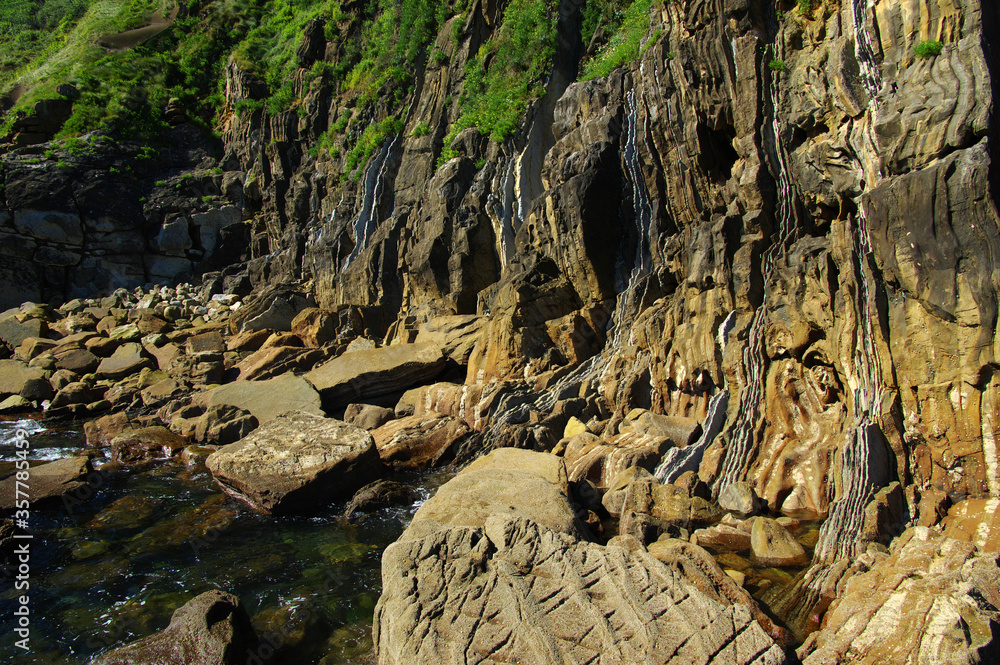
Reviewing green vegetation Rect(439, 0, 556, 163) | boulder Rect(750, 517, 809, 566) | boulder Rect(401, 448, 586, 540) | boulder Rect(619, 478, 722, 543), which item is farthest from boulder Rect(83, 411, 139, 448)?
boulder Rect(750, 517, 809, 566)

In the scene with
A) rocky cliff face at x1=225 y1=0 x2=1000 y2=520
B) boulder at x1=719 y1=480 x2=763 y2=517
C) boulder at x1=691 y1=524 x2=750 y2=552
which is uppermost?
rocky cliff face at x1=225 y1=0 x2=1000 y2=520

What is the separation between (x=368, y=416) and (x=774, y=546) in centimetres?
808

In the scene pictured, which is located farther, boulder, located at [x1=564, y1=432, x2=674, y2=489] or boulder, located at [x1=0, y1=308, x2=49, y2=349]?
boulder, located at [x1=0, y1=308, x2=49, y2=349]

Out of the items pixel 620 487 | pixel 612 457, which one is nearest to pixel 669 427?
pixel 612 457

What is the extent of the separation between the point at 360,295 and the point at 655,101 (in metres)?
11.0

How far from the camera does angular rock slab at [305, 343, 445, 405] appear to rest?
43.3 feet

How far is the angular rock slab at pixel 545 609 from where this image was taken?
3.72 metres

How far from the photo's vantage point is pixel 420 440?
10.0m

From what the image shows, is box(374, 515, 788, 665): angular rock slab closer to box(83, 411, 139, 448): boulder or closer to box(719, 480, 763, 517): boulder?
box(719, 480, 763, 517): boulder

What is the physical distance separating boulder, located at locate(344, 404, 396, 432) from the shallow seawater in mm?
2779

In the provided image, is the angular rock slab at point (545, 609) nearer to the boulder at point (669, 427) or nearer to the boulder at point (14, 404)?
the boulder at point (669, 427)

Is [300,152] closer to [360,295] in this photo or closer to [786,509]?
[360,295]

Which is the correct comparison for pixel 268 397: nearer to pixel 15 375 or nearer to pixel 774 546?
pixel 15 375

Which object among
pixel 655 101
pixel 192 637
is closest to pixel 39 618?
pixel 192 637
